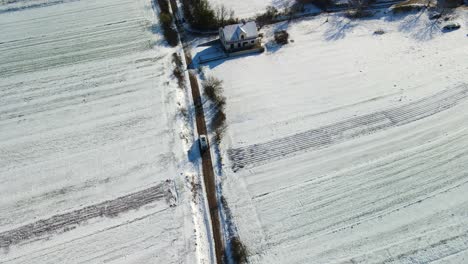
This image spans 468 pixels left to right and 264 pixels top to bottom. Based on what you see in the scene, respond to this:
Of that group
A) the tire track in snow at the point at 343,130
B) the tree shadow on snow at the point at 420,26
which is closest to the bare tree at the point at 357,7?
the tree shadow on snow at the point at 420,26

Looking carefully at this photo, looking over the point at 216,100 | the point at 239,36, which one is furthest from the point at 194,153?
the point at 239,36

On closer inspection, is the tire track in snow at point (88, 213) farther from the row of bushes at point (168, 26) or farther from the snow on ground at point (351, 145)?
the row of bushes at point (168, 26)

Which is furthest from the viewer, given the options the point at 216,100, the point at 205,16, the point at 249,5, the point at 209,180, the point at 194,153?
the point at 249,5

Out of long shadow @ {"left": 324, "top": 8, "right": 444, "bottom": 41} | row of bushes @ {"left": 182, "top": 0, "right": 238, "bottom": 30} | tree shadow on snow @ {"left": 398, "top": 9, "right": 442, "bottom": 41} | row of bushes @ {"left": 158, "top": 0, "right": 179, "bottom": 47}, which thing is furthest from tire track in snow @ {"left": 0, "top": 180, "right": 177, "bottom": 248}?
tree shadow on snow @ {"left": 398, "top": 9, "right": 442, "bottom": 41}

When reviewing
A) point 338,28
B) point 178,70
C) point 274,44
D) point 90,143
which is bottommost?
point 90,143

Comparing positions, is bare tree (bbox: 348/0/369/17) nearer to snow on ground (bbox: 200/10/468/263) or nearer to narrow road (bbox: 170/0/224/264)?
snow on ground (bbox: 200/10/468/263)

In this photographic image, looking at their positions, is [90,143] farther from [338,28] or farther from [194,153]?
[338,28]

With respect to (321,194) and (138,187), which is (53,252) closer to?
(138,187)

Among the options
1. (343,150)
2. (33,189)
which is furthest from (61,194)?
(343,150)
